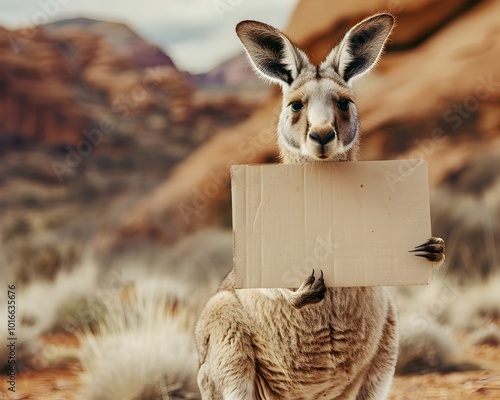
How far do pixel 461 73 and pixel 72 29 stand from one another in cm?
469

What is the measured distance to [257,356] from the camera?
3586mm

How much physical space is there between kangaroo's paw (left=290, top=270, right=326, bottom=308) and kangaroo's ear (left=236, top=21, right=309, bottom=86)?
3.68 ft

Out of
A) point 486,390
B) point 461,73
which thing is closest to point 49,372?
point 486,390

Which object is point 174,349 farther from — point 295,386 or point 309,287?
point 309,287

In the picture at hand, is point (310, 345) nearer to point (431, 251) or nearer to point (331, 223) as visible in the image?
point (331, 223)

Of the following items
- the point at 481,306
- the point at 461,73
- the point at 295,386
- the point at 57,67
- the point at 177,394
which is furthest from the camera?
the point at 57,67

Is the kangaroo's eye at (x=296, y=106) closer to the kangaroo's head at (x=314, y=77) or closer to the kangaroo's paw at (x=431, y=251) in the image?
the kangaroo's head at (x=314, y=77)

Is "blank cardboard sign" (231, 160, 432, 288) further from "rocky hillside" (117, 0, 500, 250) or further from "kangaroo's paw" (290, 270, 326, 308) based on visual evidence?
"rocky hillside" (117, 0, 500, 250)

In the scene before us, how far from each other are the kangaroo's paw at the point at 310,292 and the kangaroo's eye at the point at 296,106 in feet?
2.81

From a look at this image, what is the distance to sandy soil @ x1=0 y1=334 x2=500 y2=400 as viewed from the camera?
213 inches

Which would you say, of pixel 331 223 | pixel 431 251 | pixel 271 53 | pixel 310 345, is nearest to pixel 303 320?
pixel 310 345

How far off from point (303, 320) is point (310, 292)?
0.38 m

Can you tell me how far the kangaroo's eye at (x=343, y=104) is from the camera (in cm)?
345

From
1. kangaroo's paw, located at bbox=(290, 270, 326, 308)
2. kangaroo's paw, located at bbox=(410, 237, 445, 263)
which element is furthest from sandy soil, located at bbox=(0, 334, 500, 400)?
kangaroo's paw, located at bbox=(290, 270, 326, 308)
